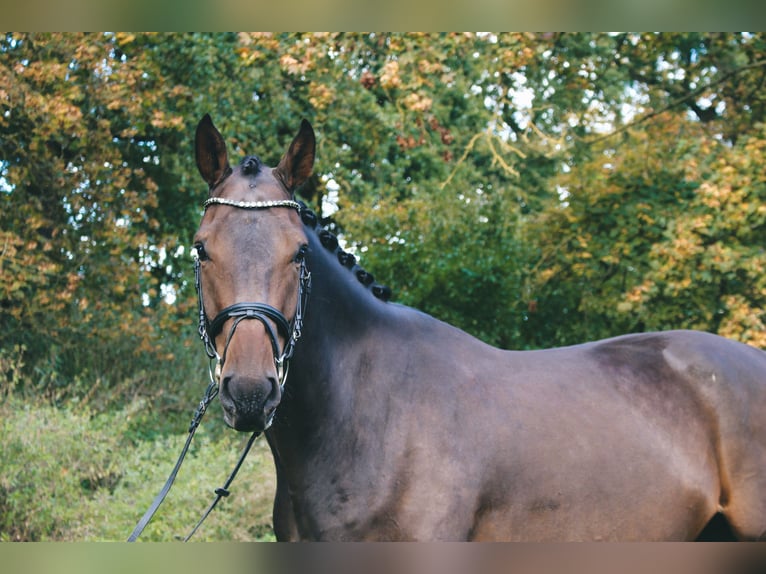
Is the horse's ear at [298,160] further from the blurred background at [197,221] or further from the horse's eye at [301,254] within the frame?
the blurred background at [197,221]

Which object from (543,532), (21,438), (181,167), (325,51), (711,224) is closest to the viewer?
(543,532)

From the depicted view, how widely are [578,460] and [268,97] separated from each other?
1058 cm

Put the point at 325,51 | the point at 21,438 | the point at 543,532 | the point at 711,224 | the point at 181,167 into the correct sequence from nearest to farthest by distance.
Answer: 1. the point at 543,532
2. the point at 21,438
3. the point at 325,51
4. the point at 711,224
5. the point at 181,167

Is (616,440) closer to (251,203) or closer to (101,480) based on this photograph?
(251,203)

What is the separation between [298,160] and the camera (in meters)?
3.39

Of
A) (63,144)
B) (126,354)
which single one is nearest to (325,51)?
(63,144)

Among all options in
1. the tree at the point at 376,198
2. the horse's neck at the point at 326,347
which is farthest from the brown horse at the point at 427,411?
the tree at the point at 376,198

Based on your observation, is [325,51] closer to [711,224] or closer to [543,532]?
[711,224]

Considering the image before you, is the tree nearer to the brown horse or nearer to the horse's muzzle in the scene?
the brown horse

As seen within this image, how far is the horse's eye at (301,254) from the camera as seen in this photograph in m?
3.14

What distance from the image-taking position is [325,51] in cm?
927

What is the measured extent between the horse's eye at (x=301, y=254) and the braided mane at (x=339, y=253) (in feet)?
0.82

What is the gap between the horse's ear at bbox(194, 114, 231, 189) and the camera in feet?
10.9

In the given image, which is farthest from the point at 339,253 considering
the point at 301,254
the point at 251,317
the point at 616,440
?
the point at 616,440
